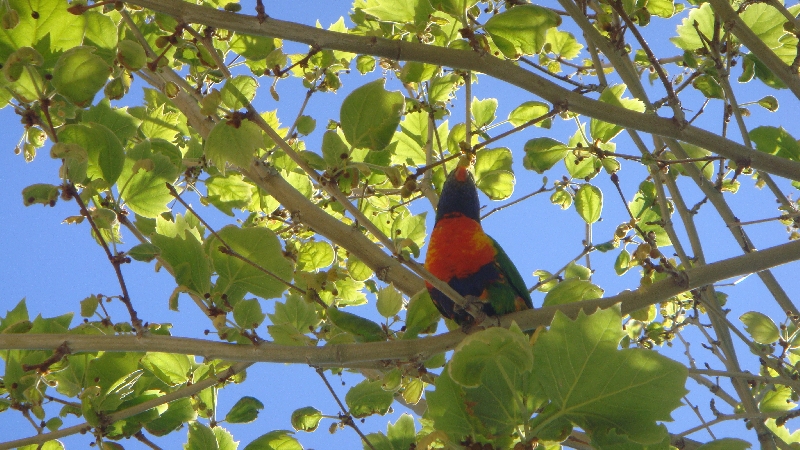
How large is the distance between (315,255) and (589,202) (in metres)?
1.27

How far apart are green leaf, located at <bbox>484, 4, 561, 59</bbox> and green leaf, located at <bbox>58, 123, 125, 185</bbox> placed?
45.2 inches

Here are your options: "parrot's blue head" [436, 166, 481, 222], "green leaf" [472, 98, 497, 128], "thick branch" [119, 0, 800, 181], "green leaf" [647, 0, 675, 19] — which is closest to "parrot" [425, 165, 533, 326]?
"parrot's blue head" [436, 166, 481, 222]

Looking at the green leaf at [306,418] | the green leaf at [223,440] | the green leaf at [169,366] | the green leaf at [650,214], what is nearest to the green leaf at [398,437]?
the green leaf at [306,418]

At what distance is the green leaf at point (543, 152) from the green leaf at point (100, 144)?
1.40 m

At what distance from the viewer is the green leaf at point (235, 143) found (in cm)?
167

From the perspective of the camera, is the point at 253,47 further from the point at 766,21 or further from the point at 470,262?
the point at 766,21

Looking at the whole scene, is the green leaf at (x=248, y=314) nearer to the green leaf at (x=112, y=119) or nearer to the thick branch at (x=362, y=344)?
the thick branch at (x=362, y=344)

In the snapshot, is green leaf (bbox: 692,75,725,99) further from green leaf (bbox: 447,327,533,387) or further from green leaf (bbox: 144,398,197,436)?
green leaf (bbox: 144,398,197,436)

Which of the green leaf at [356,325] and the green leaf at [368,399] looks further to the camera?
the green leaf at [368,399]

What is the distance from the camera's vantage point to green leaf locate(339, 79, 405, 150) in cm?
185

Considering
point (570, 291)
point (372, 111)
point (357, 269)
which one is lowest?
point (570, 291)

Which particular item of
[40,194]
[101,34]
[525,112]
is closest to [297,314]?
[40,194]

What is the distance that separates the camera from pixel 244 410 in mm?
2139

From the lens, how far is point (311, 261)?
9.55 ft
